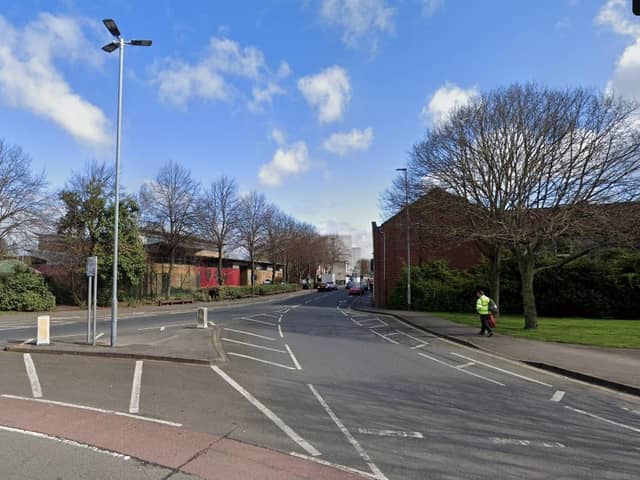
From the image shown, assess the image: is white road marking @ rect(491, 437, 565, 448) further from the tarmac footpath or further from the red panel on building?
the red panel on building

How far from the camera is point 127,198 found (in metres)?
34.3

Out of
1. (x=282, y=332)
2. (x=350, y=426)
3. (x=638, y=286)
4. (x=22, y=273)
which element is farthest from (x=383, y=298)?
(x=350, y=426)

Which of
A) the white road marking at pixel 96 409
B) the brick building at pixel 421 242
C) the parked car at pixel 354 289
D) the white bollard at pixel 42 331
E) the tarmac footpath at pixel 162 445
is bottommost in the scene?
the parked car at pixel 354 289

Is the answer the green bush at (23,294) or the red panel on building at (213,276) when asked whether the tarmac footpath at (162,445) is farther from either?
the red panel on building at (213,276)

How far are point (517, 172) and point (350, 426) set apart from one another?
15201mm

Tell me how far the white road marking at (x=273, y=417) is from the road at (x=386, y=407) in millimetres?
15

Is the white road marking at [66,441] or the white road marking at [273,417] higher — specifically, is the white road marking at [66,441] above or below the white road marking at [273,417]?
above

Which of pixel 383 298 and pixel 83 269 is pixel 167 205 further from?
pixel 383 298

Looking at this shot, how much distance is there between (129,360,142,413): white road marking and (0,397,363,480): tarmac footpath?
1.44ft

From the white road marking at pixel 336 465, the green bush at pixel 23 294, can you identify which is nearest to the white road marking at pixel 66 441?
the white road marking at pixel 336 465

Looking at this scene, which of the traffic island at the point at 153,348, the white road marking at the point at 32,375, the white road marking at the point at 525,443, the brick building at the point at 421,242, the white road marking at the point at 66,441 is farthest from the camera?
the brick building at the point at 421,242

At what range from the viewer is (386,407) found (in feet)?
22.4

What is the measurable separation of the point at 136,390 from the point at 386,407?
14.2 ft

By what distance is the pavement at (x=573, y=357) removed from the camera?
30.6 feet
